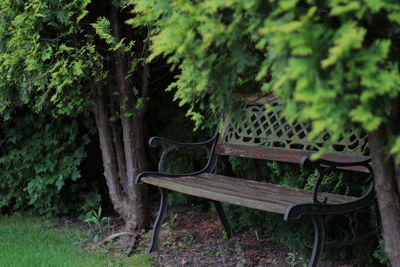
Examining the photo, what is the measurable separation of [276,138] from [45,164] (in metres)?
A: 2.49

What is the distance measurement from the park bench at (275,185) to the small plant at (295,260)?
0.39 meters

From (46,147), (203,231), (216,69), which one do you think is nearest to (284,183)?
(203,231)

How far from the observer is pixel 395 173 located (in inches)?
87.1

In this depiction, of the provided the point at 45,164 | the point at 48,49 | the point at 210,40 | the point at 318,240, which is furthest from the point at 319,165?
the point at 45,164

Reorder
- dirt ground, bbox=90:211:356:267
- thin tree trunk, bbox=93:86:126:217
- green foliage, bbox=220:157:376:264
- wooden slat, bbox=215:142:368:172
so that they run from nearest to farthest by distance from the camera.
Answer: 1. wooden slat, bbox=215:142:368:172
2. green foliage, bbox=220:157:376:264
3. dirt ground, bbox=90:211:356:267
4. thin tree trunk, bbox=93:86:126:217

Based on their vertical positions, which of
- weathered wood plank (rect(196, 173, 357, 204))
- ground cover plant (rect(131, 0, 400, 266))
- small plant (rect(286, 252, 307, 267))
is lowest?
small plant (rect(286, 252, 307, 267))

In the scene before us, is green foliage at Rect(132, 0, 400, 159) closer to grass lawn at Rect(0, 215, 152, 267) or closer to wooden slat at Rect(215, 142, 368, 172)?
wooden slat at Rect(215, 142, 368, 172)

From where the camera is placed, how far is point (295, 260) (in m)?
3.51

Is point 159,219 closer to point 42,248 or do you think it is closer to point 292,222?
point 292,222

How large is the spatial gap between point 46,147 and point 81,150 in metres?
0.41

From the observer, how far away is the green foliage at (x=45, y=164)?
190 inches

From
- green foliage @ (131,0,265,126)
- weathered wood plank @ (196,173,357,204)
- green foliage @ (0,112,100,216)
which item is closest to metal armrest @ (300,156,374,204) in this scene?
weathered wood plank @ (196,173,357,204)

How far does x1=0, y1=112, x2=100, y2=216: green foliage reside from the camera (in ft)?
15.9

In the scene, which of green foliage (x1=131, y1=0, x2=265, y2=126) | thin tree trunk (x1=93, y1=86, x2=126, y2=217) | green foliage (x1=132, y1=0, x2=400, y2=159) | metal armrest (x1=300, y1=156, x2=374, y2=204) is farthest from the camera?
thin tree trunk (x1=93, y1=86, x2=126, y2=217)
